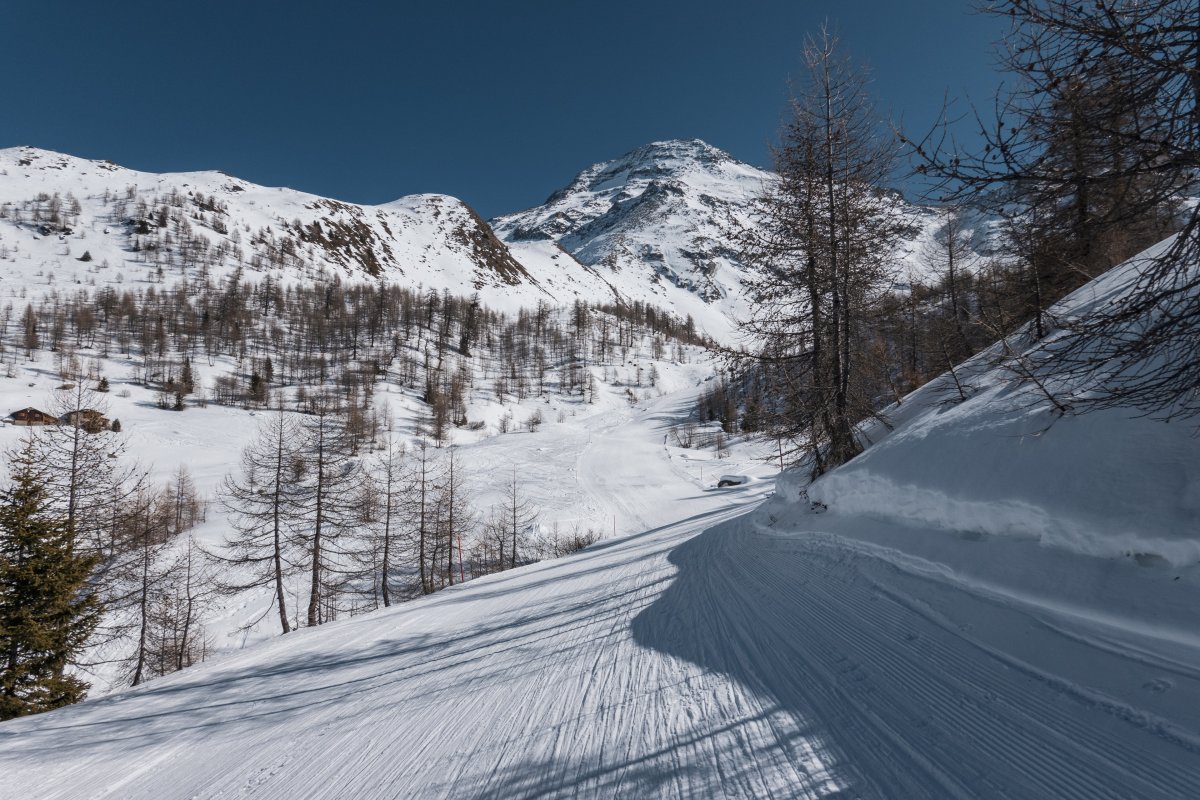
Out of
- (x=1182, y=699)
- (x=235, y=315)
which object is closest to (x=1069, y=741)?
(x=1182, y=699)

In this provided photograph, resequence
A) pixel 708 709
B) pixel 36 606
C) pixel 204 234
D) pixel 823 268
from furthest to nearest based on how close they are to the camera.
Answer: pixel 204 234 < pixel 36 606 < pixel 823 268 < pixel 708 709

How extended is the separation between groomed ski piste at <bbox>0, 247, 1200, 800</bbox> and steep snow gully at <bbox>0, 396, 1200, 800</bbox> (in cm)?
2

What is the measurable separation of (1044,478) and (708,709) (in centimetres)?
330

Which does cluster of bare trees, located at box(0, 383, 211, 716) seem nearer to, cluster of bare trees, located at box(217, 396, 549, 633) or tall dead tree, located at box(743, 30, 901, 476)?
cluster of bare trees, located at box(217, 396, 549, 633)

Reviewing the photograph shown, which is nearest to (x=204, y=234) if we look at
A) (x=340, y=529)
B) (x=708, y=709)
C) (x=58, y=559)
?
(x=340, y=529)

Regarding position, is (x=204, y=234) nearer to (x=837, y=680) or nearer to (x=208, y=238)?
(x=208, y=238)

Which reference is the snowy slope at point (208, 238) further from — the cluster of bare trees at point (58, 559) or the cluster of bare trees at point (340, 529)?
the cluster of bare trees at point (58, 559)

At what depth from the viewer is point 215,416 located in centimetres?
6209

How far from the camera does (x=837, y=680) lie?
2938 millimetres

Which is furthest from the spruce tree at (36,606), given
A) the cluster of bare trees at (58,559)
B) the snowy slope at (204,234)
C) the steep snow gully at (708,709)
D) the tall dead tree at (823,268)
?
the snowy slope at (204,234)

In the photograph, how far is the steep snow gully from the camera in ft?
6.89

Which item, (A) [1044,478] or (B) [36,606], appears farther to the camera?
(B) [36,606]

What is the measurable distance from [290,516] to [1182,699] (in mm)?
22006

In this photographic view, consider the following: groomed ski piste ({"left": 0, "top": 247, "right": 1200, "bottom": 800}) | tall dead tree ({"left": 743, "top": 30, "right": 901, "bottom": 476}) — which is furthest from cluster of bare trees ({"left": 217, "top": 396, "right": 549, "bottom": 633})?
tall dead tree ({"left": 743, "top": 30, "right": 901, "bottom": 476})
